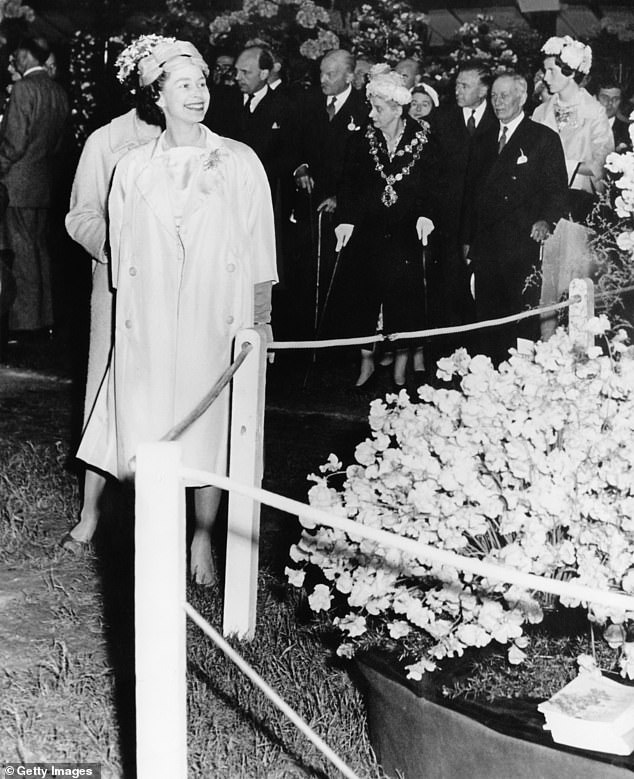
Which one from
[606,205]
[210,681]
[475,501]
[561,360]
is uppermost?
[606,205]

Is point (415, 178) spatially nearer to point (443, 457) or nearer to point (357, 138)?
point (357, 138)

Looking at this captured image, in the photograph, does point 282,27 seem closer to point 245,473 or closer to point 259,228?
point 259,228

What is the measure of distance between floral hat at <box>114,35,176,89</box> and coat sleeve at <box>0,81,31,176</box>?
0.73m

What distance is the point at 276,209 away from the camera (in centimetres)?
355

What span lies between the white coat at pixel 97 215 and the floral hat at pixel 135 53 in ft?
0.50

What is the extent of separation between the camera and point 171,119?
9.82 feet

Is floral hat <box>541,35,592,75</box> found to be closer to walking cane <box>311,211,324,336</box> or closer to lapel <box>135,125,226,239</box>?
walking cane <box>311,211,324,336</box>

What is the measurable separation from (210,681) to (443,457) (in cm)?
92

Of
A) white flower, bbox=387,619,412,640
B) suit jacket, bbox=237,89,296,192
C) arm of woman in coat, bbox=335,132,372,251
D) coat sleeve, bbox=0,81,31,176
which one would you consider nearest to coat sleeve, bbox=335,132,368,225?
arm of woman in coat, bbox=335,132,372,251

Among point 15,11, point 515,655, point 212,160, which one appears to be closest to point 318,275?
point 212,160

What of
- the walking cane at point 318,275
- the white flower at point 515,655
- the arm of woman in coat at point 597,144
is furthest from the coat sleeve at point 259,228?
the white flower at point 515,655

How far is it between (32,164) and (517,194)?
1509 millimetres

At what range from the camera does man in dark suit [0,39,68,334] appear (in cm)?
351

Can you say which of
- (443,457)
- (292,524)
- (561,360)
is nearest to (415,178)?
(292,524)
